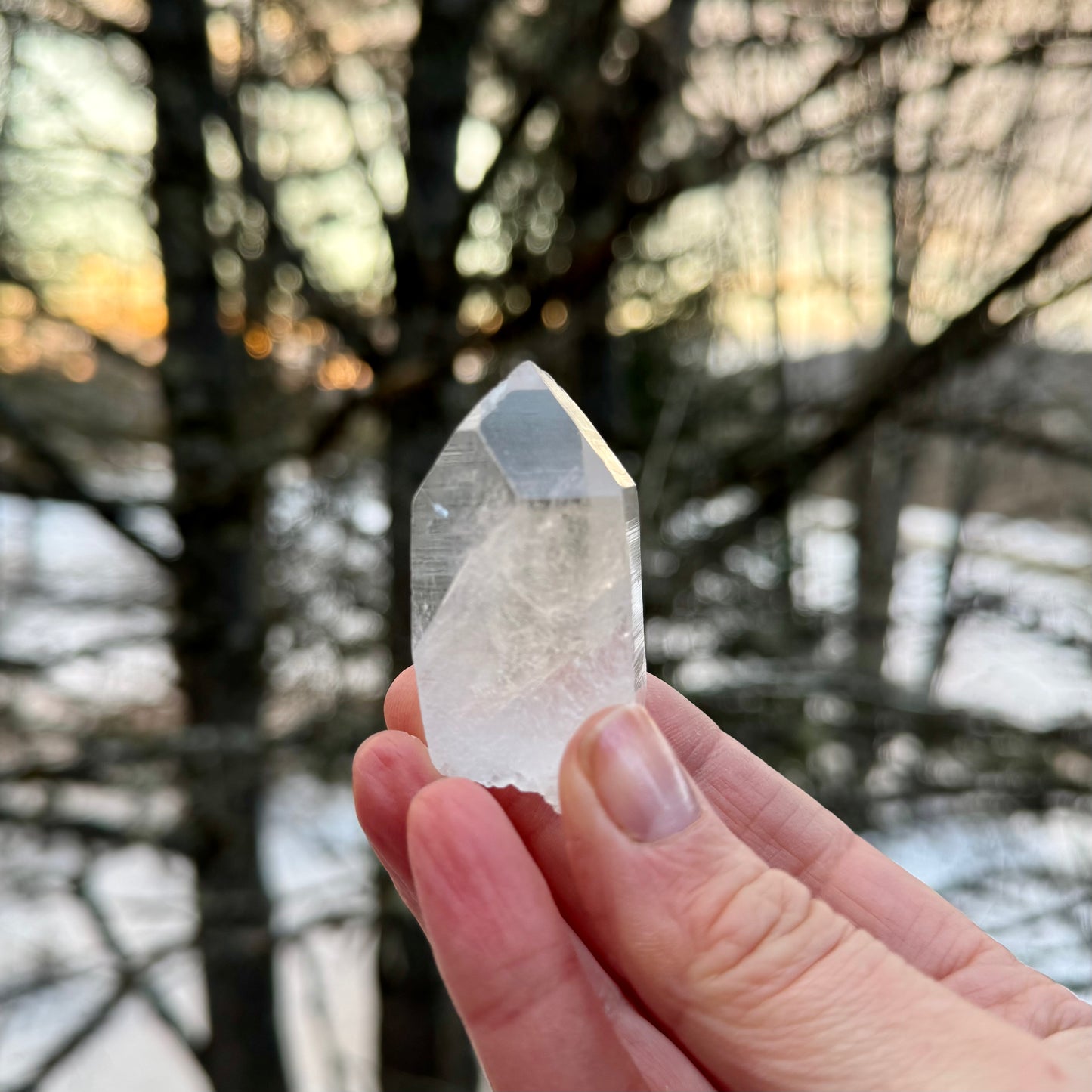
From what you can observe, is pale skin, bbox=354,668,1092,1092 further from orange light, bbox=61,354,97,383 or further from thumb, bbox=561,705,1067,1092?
orange light, bbox=61,354,97,383

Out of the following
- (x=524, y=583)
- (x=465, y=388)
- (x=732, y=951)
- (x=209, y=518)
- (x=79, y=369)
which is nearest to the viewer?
(x=732, y=951)

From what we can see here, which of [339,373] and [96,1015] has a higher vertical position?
[339,373]

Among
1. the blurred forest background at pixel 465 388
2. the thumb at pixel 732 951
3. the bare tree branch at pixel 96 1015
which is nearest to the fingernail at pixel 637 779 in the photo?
the thumb at pixel 732 951

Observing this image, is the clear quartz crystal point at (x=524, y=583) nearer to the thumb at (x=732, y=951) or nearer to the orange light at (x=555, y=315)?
the thumb at (x=732, y=951)

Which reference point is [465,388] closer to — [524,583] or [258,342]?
[258,342]

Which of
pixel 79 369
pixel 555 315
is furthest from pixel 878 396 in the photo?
pixel 79 369

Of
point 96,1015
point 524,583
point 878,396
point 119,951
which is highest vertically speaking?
point 878,396
